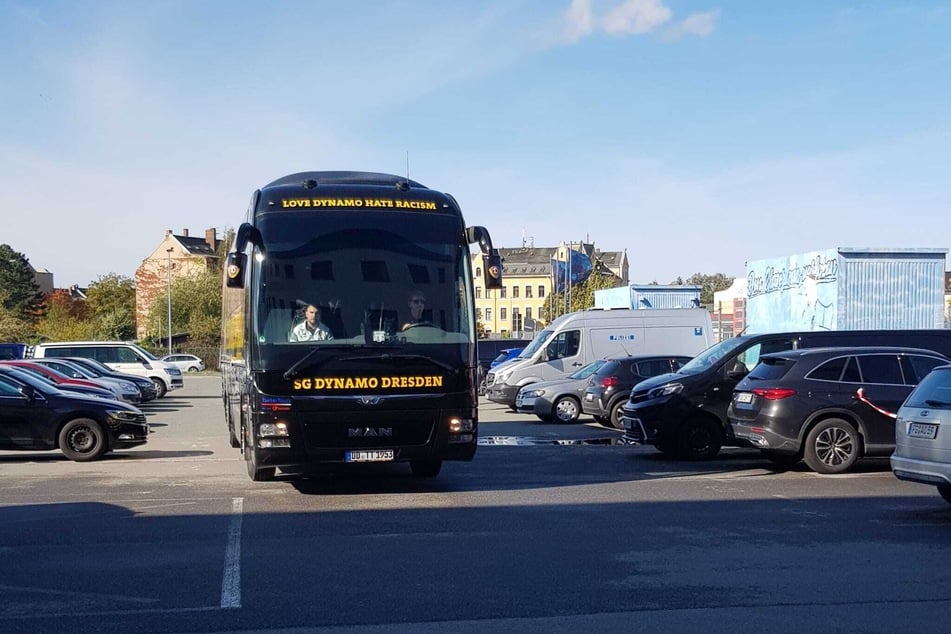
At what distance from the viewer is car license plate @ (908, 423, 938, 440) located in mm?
10556

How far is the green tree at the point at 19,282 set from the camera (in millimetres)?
103562

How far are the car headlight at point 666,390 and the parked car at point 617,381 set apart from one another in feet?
16.3

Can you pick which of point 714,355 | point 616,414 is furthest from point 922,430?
point 616,414

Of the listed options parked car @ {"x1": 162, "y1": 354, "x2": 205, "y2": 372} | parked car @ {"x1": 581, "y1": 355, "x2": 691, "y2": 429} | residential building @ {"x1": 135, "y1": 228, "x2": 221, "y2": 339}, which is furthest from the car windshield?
residential building @ {"x1": 135, "y1": 228, "x2": 221, "y2": 339}

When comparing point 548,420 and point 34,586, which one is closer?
point 34,586

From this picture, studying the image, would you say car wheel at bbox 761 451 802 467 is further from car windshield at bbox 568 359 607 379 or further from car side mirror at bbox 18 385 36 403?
car side mirror at bbox 18 385 36 403

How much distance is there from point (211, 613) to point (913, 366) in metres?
11.1

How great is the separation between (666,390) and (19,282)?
101 m

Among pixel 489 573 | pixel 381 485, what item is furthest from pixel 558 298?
pixel 489 573

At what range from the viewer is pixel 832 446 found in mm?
14516

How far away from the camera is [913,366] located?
49.3ft

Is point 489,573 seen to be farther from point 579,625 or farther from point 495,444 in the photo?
point 495,444

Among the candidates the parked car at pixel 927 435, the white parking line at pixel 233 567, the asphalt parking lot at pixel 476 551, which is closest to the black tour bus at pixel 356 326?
the asphalt parking lot at pixel 476 551

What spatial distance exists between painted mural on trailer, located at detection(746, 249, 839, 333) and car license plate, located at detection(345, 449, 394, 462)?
983 inches
